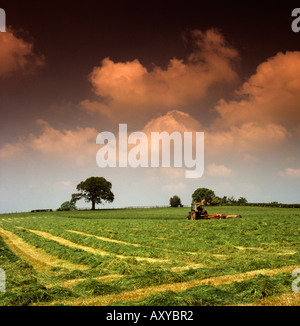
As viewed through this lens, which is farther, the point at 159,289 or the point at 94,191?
the point at 94,191

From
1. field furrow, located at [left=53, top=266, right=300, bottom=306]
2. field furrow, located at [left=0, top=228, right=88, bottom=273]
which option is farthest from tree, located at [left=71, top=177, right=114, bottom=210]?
field furrow, located at [left=53, top=266, right=300, bottom=306]

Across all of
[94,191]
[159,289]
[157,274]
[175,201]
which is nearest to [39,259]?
[157,274]

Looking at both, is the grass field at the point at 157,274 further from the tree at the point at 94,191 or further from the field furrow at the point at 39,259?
the tree at the point at 94,191

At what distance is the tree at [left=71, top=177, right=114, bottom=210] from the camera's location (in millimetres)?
97812

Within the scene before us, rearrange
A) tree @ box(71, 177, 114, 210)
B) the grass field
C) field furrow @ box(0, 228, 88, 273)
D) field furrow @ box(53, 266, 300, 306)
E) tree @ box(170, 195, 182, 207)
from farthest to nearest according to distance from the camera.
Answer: tree @ box(170, 195, 182, 207) < tree @ box(71, 177, 114, 210) < field furrow @ box(0, 228, 88, 273) < field furrow @ box(53, 266, 300, 306) < the grass field

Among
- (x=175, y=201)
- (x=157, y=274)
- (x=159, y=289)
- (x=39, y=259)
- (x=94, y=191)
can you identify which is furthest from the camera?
(x=175, y=201)

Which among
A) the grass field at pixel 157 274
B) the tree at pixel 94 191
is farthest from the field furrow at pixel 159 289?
the tree at pixel 94 191

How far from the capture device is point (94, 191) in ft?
325

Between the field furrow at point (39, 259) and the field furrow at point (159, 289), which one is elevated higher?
the field furrow at point (159, 289)

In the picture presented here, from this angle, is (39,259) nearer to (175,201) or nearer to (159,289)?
(159,289)

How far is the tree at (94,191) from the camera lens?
321 ft

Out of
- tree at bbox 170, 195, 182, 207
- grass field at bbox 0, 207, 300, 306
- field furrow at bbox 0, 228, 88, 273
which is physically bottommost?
tree at bbox 170, 195, 182, 207

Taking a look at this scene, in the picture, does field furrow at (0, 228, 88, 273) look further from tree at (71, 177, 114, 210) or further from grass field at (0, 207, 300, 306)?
tree at (71, 177, 114, 210)
